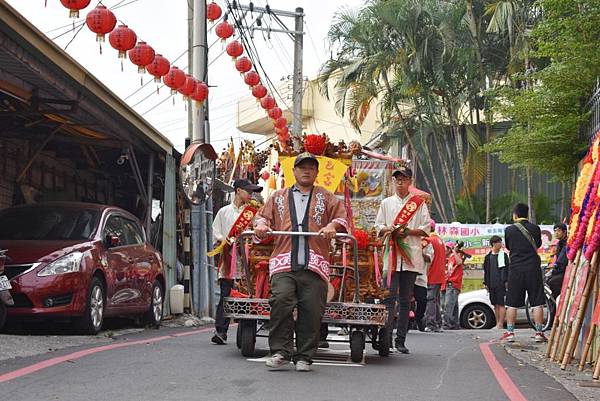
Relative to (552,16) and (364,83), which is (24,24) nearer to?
(552,16)

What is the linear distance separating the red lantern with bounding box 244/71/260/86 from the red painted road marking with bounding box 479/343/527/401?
1132 cm

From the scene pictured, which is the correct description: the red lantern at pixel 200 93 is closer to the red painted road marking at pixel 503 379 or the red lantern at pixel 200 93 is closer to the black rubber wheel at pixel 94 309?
the black rubber wheel at pixel 94 309

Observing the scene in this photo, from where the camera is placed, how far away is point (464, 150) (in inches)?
1304

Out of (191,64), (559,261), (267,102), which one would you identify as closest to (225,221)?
(559,261)

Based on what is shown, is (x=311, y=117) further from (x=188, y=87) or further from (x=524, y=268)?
(x=524, y=268)

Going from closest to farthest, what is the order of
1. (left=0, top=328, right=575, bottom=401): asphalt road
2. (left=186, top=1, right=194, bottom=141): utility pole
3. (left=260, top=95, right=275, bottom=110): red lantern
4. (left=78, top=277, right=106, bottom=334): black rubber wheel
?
(left=0, top=328, right=575, bottom=401): asphalt road
(left=78, top=277, right=106, bottom=334): black rubber wheel
(left=186, top=1, right=194, bottom=141): utility pole
(left=260, top=95, right=275, bottom=110): red lantern

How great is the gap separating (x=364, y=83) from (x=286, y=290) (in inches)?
908

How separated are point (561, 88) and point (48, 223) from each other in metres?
7.15

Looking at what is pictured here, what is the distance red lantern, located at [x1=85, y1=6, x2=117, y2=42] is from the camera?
13414 millimetres

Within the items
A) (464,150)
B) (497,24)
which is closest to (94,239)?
(497,24)

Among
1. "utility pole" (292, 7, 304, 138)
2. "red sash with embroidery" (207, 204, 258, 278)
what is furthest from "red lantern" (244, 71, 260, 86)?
"red sash with embroidery" (207, 204, 258, 278)

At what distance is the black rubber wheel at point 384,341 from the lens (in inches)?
401

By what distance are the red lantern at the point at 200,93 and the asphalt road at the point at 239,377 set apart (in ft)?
24.4

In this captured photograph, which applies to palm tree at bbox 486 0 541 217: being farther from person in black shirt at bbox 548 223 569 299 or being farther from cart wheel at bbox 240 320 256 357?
cart wheel at bbox 240 320 256 357
